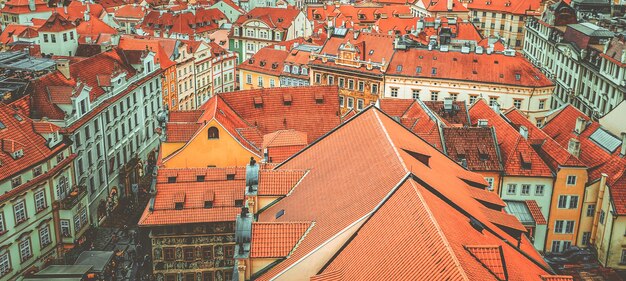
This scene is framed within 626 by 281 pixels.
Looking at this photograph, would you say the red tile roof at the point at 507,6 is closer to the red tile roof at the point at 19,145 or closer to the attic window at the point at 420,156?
the red tile roof at the point at 19,145

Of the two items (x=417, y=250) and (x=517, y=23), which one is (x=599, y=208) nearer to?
(x=417, y=250)

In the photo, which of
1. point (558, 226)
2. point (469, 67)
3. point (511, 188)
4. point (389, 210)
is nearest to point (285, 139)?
point (511, 188)

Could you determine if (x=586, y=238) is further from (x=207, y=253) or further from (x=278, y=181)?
(x=207, y=253)

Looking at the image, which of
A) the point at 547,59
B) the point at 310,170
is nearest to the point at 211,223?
the point at 310,170

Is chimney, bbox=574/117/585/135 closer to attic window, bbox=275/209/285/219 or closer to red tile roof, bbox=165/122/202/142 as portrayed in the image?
red tile roof, bbox=165/122/202/142

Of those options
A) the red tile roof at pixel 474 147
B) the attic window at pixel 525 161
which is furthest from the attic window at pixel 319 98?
the attic window at pixel 525 161

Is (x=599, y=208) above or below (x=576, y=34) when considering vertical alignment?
below

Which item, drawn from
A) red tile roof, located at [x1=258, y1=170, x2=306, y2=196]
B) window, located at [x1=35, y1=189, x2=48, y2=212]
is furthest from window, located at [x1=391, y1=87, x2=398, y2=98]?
red tile roof, located at [x1=258, y1=170, x2=306, y2=196]
